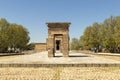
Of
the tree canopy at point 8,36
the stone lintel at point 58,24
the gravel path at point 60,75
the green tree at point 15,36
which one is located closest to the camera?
the gravel path at point 60,75

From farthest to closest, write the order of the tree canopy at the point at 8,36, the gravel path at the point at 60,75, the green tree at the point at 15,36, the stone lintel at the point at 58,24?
the green tree at the point at 15,36 → the tree canopy at the point at 8,36 → the stone lintel at the point at 58,24 → the gravel path at the point at 60,75

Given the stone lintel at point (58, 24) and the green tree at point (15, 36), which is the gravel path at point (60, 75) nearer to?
the stone lintel at point (58, 24)

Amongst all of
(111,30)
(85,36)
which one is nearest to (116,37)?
(111,30)

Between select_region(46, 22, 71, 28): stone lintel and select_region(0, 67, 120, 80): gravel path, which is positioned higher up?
select_region(46, 22, 71, 28): stone lintel

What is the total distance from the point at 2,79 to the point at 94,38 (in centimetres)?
5465

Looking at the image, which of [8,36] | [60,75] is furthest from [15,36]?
[60,75]

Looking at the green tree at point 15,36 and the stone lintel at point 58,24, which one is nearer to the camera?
the stone lintel at point 58,24

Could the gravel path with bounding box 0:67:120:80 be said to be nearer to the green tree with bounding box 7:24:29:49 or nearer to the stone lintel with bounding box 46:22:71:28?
the stone lintel with bounding box 46:22:71:28

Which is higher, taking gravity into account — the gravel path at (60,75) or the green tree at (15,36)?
the green tree at (15,36)

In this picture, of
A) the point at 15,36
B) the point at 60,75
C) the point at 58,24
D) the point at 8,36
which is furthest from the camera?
the point at 15,36

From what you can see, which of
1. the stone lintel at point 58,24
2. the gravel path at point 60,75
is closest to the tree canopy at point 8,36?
the stone lintel at point 58,24

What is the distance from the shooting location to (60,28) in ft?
90.3

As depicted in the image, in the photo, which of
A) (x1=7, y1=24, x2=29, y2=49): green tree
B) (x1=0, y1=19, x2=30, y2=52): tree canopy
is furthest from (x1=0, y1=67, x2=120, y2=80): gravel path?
(x1=7, y1=24, x2=29, y2=49): green tree

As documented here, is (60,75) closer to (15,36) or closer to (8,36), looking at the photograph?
(8,36)
